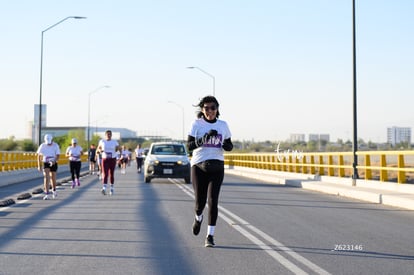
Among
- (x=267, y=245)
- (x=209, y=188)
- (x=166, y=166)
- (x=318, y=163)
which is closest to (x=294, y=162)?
(x=318, y=163)

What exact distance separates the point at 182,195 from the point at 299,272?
1344 cm

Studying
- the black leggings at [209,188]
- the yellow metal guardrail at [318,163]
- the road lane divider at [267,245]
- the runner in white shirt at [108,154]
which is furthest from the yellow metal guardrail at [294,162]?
the black leggings at [209,188]

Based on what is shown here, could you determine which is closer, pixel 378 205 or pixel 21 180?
pixel 378 205

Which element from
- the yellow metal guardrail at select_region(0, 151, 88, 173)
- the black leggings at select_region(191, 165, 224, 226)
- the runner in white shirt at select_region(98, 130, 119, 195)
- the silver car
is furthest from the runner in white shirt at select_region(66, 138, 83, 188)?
the black leggings at select_region(191, 165, 224, 226)

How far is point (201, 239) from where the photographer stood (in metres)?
10.5

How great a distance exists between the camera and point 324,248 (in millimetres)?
9547

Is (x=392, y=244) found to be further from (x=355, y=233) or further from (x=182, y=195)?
(x=182, y=195)

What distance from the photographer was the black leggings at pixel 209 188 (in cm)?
964

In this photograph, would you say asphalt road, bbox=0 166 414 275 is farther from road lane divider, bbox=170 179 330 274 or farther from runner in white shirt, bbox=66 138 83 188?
runner in white shirt, bbox=66 138 83 188

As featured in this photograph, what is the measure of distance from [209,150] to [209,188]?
0.49 meters

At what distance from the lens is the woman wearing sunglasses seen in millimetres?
9594

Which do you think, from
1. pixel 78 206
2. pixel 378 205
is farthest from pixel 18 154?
pixel 378 205

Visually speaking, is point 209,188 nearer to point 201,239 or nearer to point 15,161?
point 201,239

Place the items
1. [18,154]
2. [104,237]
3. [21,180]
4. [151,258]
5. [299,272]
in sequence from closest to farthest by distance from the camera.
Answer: [299,272]
[151,258]
[104,237]
[21,180]
[18,154]
